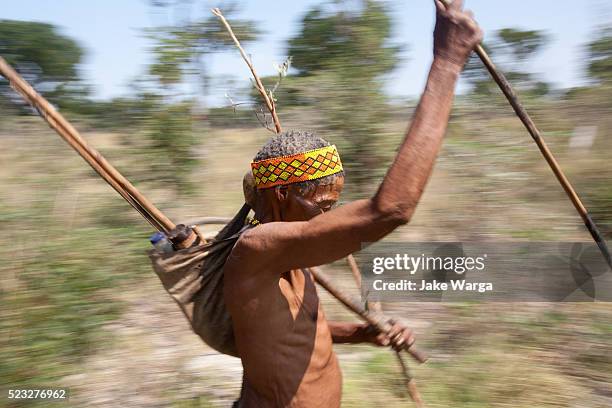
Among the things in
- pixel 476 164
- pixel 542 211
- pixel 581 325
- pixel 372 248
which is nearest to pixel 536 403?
pixel 581 325

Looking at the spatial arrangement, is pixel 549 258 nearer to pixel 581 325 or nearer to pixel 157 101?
pixel 581 325

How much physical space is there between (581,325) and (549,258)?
0.87m

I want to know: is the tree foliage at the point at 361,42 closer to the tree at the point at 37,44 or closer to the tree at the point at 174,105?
the tree at the point at 174,105

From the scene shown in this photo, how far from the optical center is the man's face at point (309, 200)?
4.85 ft

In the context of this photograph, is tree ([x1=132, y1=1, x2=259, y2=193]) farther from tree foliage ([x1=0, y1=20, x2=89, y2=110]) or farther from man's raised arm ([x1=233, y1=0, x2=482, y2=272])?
tree foliage ([x1=0, y1=20, x2=89, y2=110])

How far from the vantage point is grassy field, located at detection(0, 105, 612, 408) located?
3.36 meters

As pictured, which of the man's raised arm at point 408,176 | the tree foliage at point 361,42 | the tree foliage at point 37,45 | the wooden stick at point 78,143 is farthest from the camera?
the tree foliage at point 37,45

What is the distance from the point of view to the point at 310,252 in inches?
47.7

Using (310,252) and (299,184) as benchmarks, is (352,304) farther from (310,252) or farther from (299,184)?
(310,252)

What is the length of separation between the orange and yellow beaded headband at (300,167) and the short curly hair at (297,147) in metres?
0.01

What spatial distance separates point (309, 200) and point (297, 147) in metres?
0.14

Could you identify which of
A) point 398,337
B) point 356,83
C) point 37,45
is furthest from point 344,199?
point 37,45

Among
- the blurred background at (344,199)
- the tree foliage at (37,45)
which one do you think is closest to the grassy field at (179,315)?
the blurred background at (344,199)

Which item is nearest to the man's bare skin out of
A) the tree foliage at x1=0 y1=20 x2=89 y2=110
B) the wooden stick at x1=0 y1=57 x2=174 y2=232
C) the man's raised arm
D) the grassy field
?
the man's raised arm
